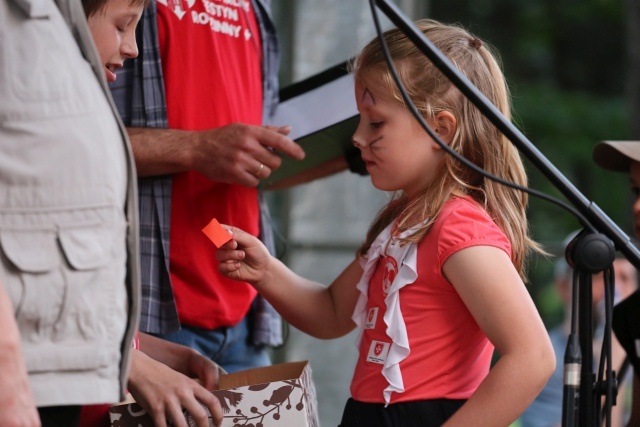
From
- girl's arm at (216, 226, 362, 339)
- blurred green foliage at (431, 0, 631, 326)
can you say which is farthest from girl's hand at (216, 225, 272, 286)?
blurred green foliage at (431, 0, 631, 326)

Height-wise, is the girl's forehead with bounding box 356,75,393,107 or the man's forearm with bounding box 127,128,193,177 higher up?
the girl's forehead with bounding box 356,75,393,107

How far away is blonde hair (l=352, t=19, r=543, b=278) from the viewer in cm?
209

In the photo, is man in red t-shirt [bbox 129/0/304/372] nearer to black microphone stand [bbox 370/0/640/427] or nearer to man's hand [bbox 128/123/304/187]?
man's hand [bbox 128/123/304/187]

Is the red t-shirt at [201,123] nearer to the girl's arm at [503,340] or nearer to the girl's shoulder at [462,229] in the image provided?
the girl's shoulder at [462,229]

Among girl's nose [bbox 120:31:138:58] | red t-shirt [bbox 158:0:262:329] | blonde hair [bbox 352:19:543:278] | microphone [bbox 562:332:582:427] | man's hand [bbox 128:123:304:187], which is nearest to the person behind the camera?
microphone [bbox 562:332:582:427]

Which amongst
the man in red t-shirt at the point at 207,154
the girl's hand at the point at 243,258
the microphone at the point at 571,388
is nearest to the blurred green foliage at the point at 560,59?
the man in red t-shirt at the point at 207,154

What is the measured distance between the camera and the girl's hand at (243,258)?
2.21 m

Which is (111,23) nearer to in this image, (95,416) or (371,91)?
(371,91)

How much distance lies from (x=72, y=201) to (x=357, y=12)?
3020 mm

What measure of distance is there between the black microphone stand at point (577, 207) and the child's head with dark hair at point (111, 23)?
47cm

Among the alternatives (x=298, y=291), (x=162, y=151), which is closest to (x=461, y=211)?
(x=298, y=291)

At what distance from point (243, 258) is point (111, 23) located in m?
0.64

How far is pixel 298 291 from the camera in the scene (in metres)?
2.33

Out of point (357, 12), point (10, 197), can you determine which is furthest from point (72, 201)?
point (357, 12)
